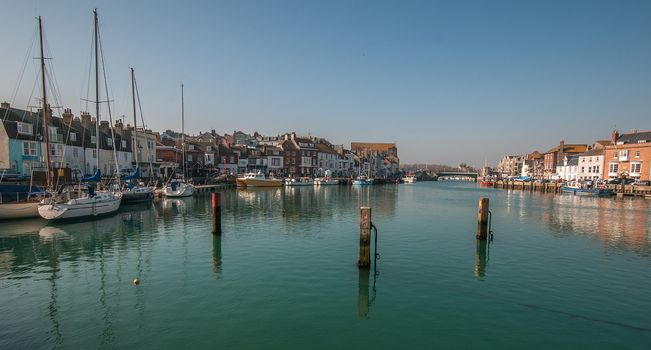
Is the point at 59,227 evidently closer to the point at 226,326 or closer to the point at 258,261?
the point at 258,261

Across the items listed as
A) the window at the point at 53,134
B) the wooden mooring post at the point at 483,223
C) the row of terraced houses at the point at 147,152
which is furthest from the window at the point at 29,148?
the wooden mooring post at the point at 483,223

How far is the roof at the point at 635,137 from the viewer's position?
236ft

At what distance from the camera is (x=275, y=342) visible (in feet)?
32.3

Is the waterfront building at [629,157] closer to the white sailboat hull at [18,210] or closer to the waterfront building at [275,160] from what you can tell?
Result: the waterfront building at [275,160]

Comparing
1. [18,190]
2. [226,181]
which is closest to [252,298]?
[18,190]

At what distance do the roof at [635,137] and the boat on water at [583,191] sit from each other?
45.7ft

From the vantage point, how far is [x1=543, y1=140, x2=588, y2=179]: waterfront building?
11394 centimetres

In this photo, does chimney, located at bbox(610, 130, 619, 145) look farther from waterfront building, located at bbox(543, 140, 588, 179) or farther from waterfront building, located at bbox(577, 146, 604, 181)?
waterfront building, located at bbox(543, 140, 588, 179)

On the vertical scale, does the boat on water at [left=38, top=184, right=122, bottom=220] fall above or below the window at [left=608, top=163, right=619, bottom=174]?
below

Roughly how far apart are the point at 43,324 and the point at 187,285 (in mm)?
4662

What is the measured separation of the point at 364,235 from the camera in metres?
15.5

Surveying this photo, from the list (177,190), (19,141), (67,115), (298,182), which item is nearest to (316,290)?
(177,190)

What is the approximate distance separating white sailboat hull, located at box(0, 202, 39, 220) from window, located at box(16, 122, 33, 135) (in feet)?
72.3

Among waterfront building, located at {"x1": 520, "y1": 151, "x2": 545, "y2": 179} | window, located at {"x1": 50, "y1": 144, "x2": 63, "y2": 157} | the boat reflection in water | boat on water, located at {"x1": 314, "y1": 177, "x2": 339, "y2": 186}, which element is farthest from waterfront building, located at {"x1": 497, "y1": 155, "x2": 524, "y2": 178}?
window, located at {"x1": 50, "y1": 144, "x2": 63, "y2": 157}
